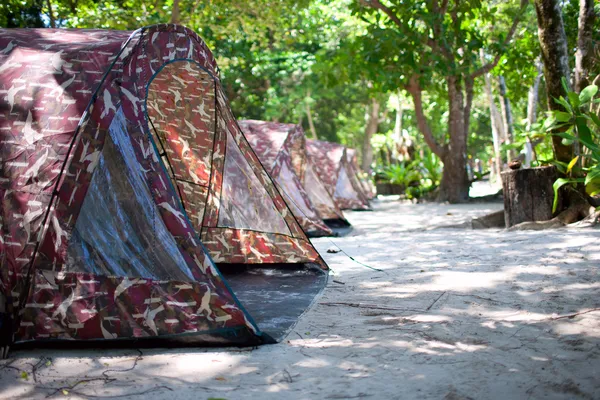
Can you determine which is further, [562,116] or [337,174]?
[337,174]

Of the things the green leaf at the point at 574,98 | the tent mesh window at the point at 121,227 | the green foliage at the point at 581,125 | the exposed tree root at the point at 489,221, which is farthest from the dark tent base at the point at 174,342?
the exposed tree root at the point at 489,221

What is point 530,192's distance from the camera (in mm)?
7258

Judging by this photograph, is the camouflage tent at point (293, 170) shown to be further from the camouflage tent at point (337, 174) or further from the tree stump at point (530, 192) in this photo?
the camouflage tent at point (337, 174)

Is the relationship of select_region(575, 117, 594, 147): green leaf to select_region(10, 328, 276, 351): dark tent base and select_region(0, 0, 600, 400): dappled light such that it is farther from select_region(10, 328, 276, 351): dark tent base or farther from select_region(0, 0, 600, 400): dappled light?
select_region(10, 328, 276, 351): dark tent base

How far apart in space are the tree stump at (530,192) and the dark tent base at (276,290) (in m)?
3.04

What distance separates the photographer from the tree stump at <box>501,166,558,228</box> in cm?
715

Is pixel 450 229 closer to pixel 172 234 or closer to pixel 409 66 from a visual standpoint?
pixel 409 66

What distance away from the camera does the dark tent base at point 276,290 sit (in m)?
3.82

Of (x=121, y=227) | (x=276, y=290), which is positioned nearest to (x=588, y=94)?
(x=276, y=290)

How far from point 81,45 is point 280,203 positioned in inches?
89.8

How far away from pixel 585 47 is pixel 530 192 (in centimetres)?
184

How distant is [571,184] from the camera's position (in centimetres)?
699

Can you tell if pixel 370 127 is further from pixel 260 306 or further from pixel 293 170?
pixel 260 306

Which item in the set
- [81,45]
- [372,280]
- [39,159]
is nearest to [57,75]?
[81,45]
